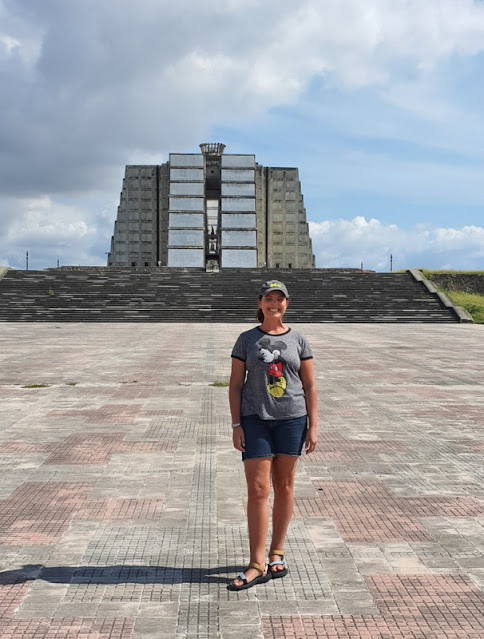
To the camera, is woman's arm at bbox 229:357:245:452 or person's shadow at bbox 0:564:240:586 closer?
person's shadow at bbox 0:564:240:586

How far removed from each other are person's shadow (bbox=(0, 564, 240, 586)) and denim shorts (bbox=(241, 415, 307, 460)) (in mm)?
632

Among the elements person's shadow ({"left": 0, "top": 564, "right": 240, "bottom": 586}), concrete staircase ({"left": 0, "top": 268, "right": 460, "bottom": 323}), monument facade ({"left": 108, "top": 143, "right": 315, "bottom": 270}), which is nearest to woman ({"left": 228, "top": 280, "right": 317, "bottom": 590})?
person's shadow ({"left": 0, "top": 564, "right": 240, "bottom": 586})

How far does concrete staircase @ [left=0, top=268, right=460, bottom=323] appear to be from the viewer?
99.5ft

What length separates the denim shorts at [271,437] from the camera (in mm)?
3521

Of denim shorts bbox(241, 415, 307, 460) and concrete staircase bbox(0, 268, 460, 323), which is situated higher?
concrete staircase bbox(0, 268, 460, 323)

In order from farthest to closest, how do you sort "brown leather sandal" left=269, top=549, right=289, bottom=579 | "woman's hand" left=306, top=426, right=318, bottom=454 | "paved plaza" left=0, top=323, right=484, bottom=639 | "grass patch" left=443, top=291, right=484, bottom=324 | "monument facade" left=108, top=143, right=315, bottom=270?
"monument facade" left=108, top=143, right=315, bottom=270 → "grass patch" left=443, top=291, right=484, bottom=324 → "woman's hand" left=306, top=426, right=318, bottom=454 → "brown leather sandal" left=269, top=549, right=289, bottom=579 → "paved plaza" left=0, top=323, right=484, bottom=639

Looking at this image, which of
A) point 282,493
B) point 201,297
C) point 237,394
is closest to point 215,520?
point 282,493

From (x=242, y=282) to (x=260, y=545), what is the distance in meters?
33.3

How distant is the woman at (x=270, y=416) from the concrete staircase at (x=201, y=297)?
85.2 ft

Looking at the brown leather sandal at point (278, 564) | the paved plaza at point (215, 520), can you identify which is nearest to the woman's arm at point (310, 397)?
the brown leather sandal at point (278, 564)

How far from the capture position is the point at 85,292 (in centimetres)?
3366

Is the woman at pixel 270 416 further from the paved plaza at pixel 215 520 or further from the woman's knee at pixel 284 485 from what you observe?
the paved plaza at pixel 215 520

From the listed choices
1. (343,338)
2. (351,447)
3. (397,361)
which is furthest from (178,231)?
(351,447)

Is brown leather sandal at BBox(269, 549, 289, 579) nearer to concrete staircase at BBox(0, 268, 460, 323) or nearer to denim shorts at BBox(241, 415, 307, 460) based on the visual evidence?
denim shorts at BBox(241, 415, 307, 460)
